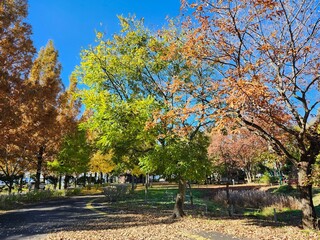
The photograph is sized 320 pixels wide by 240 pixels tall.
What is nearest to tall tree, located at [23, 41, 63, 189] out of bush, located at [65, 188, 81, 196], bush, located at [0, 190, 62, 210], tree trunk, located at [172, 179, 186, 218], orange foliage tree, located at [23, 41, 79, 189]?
orange foliage tree, located at [23, 41, 79, 189]

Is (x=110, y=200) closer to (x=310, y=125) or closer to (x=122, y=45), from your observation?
(x=122, y=45)

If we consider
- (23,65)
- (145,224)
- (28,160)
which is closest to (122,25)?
(23,65)

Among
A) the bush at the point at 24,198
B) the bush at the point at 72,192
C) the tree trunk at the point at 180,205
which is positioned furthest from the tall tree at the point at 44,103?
the tree trunk at the point at 180,205

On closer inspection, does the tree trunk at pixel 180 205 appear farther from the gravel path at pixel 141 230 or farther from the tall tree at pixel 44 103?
the tall tree at pixel 44 103

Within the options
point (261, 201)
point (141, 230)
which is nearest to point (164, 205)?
point (261, 201)

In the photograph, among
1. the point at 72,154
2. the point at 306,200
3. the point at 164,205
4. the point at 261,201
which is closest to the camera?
the point at 306,200

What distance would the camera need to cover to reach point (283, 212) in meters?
14.7

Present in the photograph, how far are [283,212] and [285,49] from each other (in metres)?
10.0

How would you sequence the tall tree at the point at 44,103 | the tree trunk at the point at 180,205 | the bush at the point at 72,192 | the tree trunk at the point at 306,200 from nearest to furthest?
the tree trunk at the point at 306,200
the tree trunk at the point at 180,205
the tall tree at the point at 44,103
the bush at the point at 72,192

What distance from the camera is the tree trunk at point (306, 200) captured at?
8211mm

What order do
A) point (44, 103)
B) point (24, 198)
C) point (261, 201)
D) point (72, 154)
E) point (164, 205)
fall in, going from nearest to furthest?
point (44, 103), point (164, 205), point (261, 201), point (24, 198), point (72, 154)

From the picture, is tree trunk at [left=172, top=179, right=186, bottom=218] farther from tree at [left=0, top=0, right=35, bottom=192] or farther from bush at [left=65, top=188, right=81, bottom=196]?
bush at [left=65, top=188, right=81, bottom=196]

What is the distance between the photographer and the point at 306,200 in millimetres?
8391

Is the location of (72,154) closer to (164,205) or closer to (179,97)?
(164,205)
